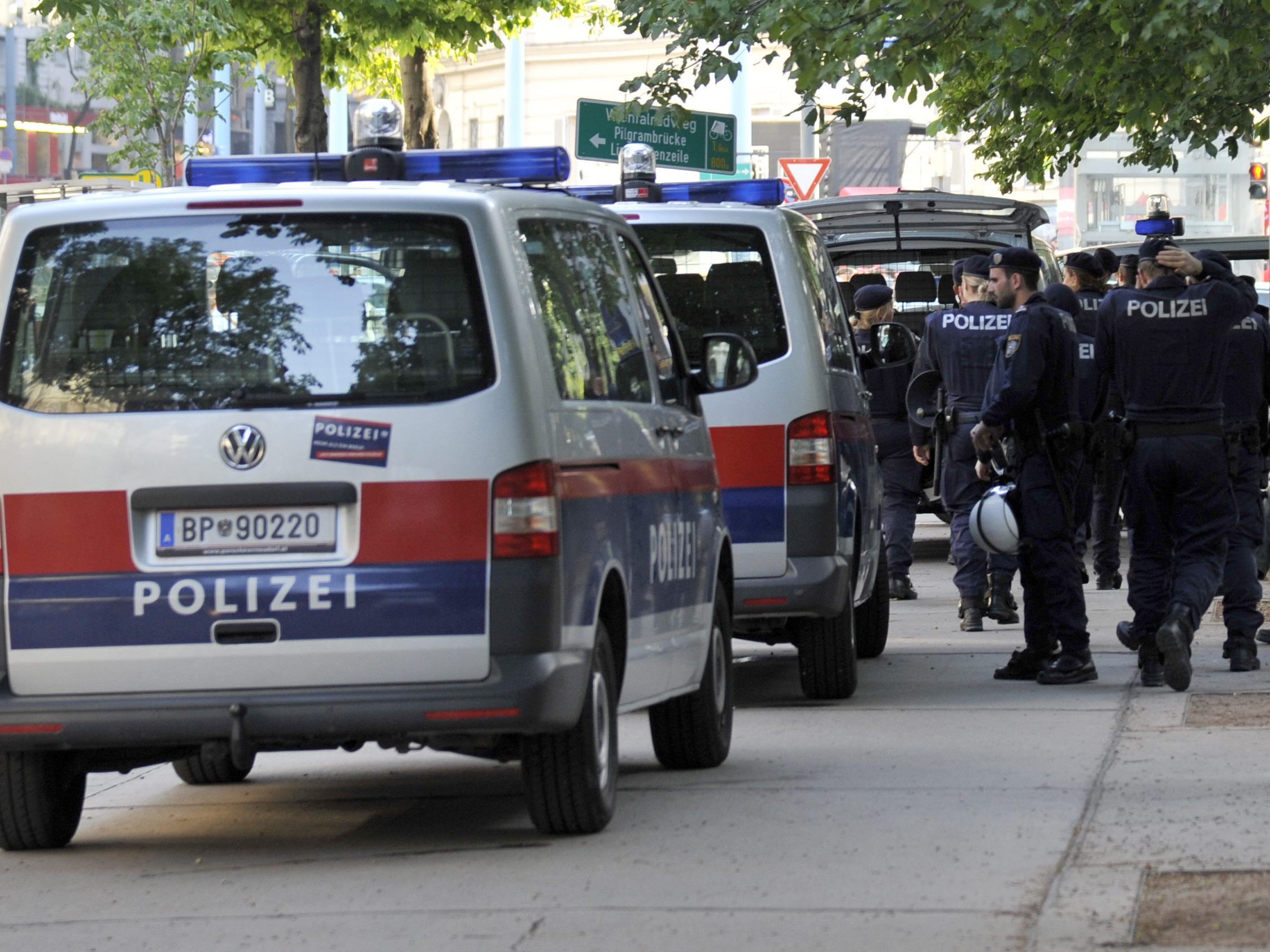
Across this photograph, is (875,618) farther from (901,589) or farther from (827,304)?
(901,589)

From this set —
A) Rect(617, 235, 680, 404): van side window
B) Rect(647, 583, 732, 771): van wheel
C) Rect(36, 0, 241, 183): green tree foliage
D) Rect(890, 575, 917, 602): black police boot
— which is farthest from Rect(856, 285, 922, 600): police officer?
Rect(36, 0, 241, 183): green tree foliage

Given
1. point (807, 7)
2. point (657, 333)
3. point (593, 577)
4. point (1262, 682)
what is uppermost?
point (807, 7)

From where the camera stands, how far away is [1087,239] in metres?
40.0

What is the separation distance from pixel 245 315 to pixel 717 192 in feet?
14.8

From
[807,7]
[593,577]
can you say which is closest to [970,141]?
[807,7]

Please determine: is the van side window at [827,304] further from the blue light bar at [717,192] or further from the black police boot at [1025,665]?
the black police boot at [1025,665]

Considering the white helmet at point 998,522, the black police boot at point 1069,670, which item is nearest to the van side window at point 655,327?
the white helmet at point 998,522

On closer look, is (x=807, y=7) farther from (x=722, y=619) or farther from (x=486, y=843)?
(x=486, y=843)

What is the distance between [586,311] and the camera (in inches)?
274

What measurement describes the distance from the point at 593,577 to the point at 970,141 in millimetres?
15546

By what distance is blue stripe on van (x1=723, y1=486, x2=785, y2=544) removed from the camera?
9.16 metres

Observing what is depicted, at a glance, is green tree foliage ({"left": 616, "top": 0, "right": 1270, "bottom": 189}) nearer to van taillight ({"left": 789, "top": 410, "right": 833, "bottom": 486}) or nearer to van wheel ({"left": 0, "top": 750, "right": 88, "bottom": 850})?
van taillight ({"left": 789, "top": 410, "right": 833, "bottom": 486})

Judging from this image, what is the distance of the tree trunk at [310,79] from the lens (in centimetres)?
2016

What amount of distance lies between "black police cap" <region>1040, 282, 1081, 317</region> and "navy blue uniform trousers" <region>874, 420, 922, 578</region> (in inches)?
52.0
